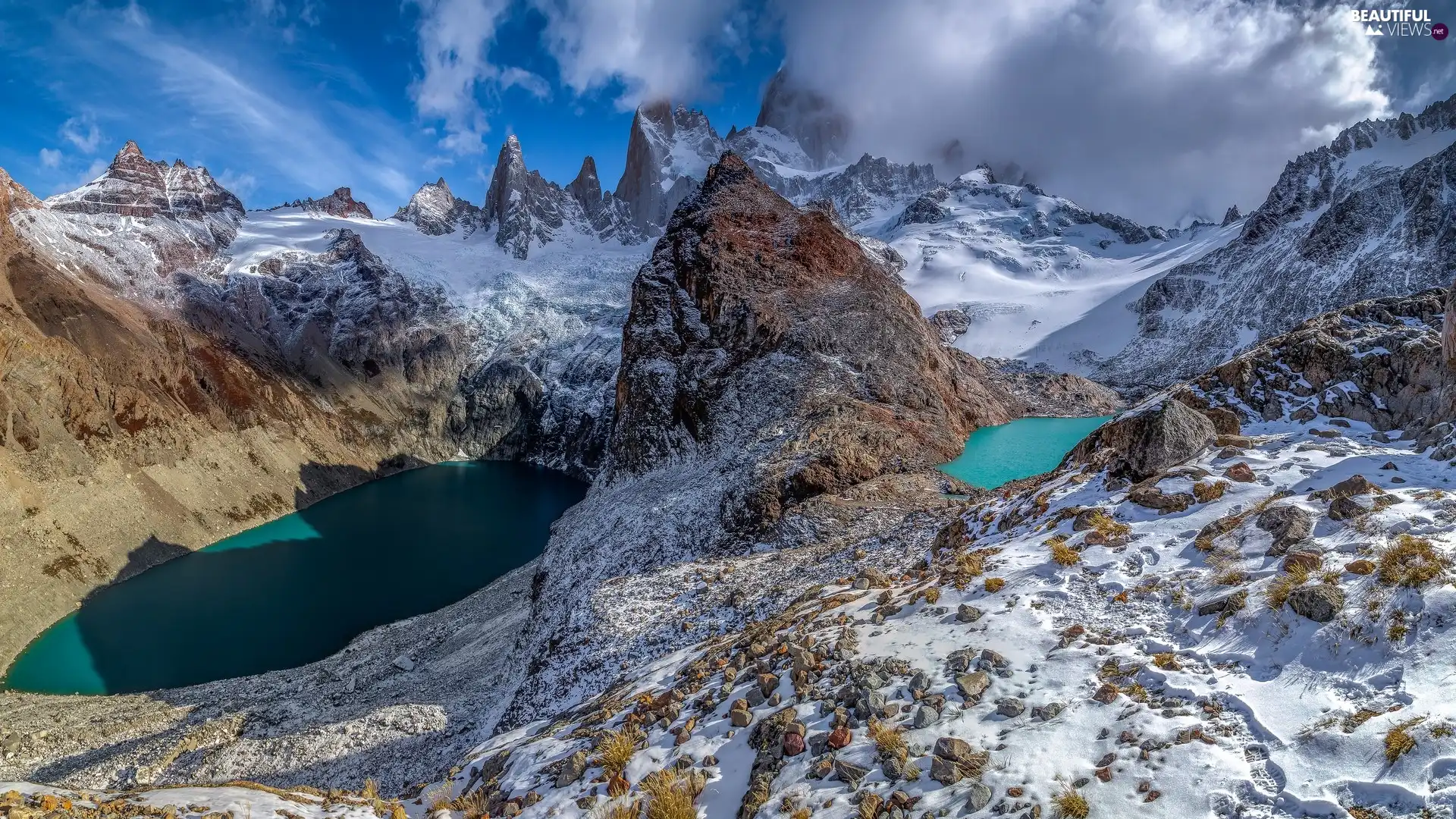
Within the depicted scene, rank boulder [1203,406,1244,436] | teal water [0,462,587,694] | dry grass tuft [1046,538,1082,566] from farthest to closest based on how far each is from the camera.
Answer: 1. teal water [0,462,587,694]
2. boulder [1203,406,1244,436]
3. dry grass tuft [1046,538,1082,566]

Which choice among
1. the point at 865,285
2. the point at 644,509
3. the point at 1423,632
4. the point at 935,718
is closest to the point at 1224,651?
the point at 1423,632

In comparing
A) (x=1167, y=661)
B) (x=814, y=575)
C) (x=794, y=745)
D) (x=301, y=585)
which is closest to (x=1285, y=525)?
(x=1167, y=661)

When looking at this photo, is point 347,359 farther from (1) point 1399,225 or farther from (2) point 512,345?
(1) point 1399,225

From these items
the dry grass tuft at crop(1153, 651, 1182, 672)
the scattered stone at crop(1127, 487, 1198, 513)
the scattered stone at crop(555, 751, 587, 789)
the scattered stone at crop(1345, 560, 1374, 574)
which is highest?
the scattered stone at crop(1127, 487, 1198, 513)

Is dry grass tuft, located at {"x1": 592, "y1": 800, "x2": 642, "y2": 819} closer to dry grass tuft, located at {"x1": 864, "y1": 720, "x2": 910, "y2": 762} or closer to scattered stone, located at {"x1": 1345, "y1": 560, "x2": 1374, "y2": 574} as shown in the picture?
dry grass tuft, located at {"x1": 864, "y1": 720, "x2": 910, "y2": 762}

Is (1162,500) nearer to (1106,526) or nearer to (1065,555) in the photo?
(1106,526)

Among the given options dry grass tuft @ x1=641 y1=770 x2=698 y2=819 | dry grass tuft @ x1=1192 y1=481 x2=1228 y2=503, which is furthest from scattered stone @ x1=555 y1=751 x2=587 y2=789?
dry grass tuft @ x1=1192 y1=481 x2=1228 y2=503
